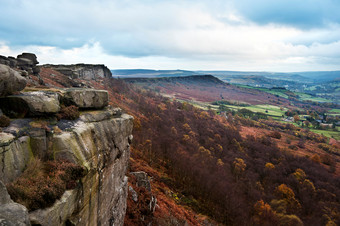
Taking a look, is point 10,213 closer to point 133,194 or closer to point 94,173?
point 94,173

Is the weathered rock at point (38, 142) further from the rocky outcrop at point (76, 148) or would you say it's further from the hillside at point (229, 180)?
the hillside at point (229, 180)

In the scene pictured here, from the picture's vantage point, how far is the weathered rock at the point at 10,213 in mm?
6757

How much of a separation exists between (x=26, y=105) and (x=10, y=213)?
279 inches

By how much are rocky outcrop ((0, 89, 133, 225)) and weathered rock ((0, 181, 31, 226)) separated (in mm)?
994

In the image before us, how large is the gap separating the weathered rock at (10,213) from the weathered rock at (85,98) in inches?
318

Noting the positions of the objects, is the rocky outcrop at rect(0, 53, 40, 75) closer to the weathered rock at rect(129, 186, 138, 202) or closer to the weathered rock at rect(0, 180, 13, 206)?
the weathered rock at rect(129, 186, 138, 202)

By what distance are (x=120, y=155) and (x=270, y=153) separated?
96875 mm

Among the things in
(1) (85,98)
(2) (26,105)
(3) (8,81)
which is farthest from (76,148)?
(3) (8,81)

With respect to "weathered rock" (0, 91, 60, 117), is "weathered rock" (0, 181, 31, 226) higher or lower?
lower

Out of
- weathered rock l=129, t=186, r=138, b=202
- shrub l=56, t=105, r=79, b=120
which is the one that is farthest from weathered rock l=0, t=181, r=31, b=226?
weathered rock l=129, t=186, r=138, b=202

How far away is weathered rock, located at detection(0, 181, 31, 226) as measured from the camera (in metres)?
6.76

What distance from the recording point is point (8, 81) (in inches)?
456

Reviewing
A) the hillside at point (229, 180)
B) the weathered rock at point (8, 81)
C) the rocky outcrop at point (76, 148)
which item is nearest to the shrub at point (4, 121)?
the rocky outcrop at point (76, 148)

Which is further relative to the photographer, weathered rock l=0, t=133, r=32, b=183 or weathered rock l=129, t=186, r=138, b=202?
weathered rock l=129, t=186, r=138, b=202
